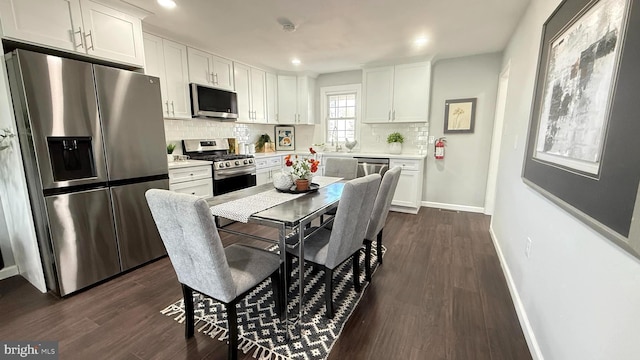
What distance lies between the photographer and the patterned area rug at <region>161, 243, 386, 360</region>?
5.02ft

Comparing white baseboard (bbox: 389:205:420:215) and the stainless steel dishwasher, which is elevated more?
the stainless steel dishwasher

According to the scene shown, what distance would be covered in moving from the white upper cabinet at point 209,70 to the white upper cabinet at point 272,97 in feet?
2.69

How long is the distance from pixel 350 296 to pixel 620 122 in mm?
1761

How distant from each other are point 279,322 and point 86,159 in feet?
6.40

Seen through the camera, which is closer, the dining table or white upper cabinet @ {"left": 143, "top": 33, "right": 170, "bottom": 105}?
the dining table

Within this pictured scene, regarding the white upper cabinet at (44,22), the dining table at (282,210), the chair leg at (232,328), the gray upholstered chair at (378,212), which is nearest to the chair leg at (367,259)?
the gray upholstered chair at (378,212)

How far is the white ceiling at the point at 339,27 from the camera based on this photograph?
91.7 inches

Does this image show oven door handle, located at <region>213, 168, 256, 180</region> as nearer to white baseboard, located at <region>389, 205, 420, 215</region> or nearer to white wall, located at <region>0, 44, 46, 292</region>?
white wall, located at <region>0, 44, 46, 292</region>

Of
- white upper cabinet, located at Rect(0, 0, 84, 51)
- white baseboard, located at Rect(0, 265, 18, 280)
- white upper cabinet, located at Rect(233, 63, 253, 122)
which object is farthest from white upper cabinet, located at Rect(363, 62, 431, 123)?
white baseboard, located at Rect(0, 265, 18, 280)

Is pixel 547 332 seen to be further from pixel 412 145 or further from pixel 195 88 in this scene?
pixel 195 88

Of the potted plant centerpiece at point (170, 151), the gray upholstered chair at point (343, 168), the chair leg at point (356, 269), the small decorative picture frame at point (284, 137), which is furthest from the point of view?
the small decorative picture frame at point (284, 137)

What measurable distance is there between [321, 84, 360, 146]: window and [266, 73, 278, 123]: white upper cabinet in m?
0.90

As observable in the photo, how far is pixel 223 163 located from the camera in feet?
11.2

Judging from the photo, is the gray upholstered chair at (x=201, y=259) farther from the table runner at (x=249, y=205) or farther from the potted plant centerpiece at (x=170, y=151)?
the potted plant centerpiece at (x=170, y=151)
